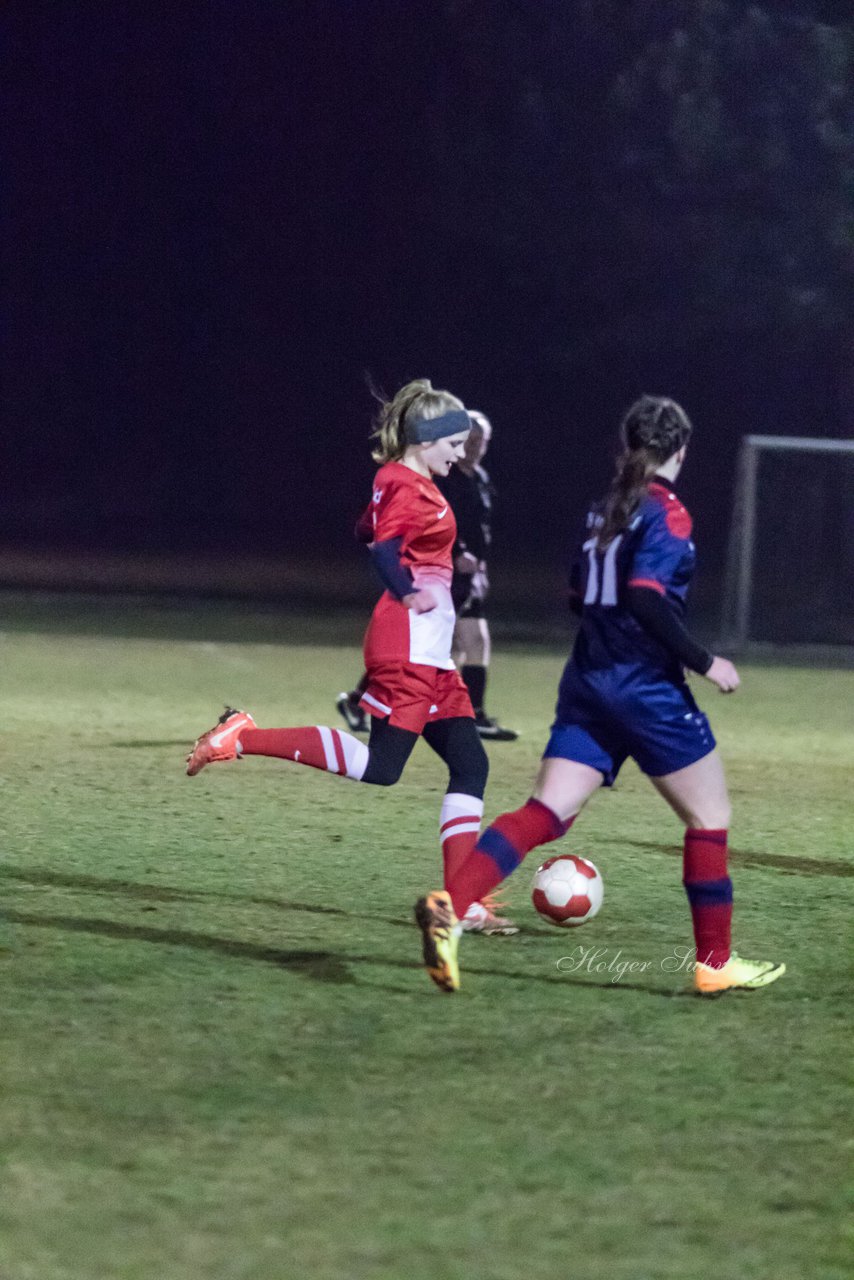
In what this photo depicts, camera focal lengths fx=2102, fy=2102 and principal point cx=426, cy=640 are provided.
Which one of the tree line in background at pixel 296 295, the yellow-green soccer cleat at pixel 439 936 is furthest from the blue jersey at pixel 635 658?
the tree line in background at pixel 296 295

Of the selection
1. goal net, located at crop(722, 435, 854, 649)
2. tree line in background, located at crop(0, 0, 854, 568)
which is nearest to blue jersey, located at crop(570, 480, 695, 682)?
goal net, located at crop(722, 435, 854, 649)

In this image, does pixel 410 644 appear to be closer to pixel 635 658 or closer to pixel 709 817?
pixel 635 658

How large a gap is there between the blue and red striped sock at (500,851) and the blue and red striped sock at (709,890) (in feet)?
1.29

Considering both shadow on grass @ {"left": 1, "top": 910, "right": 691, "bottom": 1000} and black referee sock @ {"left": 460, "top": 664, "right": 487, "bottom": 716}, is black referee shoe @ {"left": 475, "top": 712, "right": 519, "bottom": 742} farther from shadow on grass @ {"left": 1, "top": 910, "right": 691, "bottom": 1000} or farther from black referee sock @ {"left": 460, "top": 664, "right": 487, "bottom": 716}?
shadow on grass @ {"left": 1, "top": 910, "right": 691, "bottom": 1000}

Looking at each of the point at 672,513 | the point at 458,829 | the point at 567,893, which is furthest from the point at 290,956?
the point at 672,513

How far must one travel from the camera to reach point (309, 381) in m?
45.2

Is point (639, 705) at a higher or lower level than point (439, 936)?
higher

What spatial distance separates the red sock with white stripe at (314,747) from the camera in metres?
6.63

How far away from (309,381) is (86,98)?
7.49 m

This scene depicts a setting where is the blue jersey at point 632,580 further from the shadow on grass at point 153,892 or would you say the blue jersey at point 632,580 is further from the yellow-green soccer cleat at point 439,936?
the shadow on grass at point 153,892

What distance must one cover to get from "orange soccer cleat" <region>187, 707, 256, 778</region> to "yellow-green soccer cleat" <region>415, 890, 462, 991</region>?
114cm

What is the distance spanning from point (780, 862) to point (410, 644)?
9.33 feet

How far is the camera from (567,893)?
6801 mm

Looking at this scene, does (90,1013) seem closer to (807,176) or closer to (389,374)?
(807,176)
